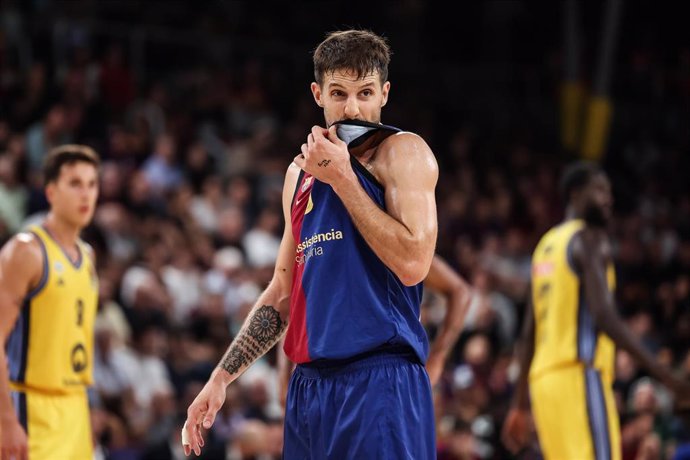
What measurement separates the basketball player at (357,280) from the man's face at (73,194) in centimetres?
269

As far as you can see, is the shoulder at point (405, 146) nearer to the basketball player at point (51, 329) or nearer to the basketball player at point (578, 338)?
the basketball player at point (51, 329)

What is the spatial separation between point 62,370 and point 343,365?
2.78 metres

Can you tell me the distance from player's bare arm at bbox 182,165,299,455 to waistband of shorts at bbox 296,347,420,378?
14.6 inches

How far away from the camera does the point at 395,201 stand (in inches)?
161

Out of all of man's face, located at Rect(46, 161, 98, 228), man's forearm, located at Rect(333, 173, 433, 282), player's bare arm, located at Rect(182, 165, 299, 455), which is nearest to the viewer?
man's forearm, located at Rect(333, 173, 433, 282)

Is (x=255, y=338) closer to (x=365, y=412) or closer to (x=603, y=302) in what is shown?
(x=365, y=412)

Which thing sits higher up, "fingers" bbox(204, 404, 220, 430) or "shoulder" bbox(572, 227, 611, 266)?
"shoulder" bbox(572, 227, 611, 266)

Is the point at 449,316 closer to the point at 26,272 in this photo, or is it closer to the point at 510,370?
the point at 26,272

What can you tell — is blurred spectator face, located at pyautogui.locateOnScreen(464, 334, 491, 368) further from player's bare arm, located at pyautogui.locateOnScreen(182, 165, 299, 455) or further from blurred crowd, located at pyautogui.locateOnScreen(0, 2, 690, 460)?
player's bare arm, located at pyautogui.locateOnScreen(182, 165, 299, 455)

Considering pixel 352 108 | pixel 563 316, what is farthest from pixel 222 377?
pixel 563 316

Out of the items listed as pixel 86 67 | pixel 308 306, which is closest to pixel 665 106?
pixel 86 67

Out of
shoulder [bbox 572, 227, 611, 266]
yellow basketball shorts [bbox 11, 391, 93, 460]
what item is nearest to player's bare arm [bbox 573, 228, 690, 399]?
shoulder [bbox 572, 227, 611, 266]

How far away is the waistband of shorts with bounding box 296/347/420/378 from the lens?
13.6 feet

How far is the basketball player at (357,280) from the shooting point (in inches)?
159
